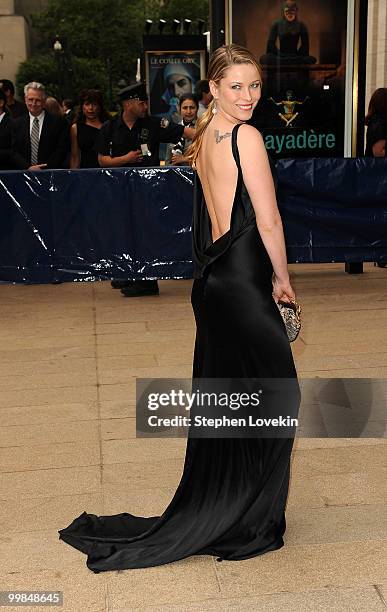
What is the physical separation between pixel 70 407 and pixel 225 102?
9.29 feet

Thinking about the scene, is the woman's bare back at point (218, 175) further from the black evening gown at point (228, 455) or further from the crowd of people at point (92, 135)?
the crowd of people at point (92, 135)

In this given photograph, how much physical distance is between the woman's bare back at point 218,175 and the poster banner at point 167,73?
743 inches

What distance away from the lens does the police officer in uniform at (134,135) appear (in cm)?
955

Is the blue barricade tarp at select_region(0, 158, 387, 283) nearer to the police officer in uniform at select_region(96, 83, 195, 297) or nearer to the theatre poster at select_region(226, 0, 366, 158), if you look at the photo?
the police officer in uniform at select_region(96, 83, 195, 297)

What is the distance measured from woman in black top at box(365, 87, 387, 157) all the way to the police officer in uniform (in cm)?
216

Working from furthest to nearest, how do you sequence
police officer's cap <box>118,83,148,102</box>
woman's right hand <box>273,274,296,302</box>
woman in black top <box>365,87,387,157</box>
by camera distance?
woman in black top <box>365,87,387,157</box>, police officer's cap <box>118,83,148,102</box>, woman's right hand <box>273,274,296,302</box>

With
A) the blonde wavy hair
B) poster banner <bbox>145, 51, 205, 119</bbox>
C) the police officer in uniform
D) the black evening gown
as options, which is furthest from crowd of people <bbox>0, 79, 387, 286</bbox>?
poster banner <bbox>145, 51, 205, 119</bbox>

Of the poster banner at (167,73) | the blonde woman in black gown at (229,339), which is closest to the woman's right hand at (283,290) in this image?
the blonde woman in black gown at (229,339)

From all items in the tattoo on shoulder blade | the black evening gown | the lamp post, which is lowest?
the black evening gown

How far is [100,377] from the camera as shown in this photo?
21.2 feet

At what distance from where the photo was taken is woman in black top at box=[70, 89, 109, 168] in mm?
10695

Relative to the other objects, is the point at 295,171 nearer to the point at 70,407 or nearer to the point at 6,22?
the point at 70,407

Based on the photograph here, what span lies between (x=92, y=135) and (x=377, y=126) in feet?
10.8

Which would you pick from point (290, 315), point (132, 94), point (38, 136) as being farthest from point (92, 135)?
point (290, 315)
